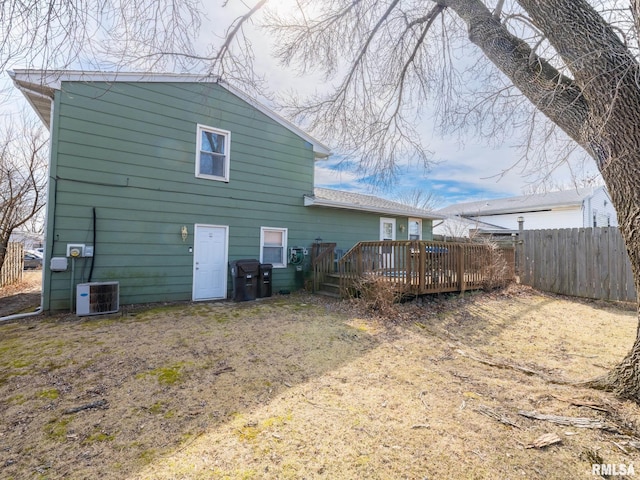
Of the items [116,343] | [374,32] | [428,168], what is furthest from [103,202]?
[428,168]

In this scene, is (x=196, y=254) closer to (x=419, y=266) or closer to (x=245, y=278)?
(x=245, y=278)

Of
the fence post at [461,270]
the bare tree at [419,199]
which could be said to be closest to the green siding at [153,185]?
the fence post at [461,270]

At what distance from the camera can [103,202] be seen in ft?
20.6

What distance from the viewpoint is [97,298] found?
582cm

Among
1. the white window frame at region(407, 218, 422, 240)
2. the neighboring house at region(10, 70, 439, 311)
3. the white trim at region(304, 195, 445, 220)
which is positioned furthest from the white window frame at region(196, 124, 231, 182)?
the white window frame at region(407, 218, 422, 240)

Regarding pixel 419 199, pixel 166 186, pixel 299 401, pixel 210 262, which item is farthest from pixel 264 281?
pixel 419 199

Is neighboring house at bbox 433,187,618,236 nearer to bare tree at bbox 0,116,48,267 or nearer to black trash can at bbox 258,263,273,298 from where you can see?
black trash can at bbox 258,263,273,298

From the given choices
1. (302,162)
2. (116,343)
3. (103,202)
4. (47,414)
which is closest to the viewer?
(47,414)

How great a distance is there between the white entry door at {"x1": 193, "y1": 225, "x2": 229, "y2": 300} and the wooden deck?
261cm

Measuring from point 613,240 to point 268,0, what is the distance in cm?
920

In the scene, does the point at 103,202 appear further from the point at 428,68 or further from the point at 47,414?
the point at 428,68

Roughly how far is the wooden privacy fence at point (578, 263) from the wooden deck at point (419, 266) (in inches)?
42.9

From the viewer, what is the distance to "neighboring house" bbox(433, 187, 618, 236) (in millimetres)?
15453

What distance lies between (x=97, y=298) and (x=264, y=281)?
359 cm
